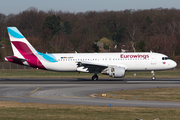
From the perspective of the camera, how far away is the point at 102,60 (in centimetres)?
4191

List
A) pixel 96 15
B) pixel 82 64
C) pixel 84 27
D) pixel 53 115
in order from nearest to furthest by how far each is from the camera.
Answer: pixel 53 115, pixel 82 64, pixel 84 27, pixel 96 15

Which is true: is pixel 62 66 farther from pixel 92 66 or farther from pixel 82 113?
pixel 82 113

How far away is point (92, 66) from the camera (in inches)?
1619

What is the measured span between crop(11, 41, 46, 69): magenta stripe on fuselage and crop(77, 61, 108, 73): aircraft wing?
20.3 ft

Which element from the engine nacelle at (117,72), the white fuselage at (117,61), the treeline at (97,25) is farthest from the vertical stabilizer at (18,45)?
the treeline at (97,25)

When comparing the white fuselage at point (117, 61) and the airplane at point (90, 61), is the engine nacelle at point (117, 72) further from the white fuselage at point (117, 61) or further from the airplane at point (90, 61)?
the white fuselage at point (117, 61)

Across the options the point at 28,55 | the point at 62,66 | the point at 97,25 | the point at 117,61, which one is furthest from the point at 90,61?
the point at 97,25

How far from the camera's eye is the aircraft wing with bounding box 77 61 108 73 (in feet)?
133

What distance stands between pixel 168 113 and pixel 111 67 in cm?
2455

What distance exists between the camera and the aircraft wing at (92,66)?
40.5 m

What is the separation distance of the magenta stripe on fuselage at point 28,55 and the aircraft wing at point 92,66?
618 cm

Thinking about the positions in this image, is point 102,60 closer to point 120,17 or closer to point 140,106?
point 140,106

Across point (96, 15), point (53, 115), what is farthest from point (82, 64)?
point (96, 15)

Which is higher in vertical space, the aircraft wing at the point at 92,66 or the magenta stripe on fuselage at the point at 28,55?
the magenta stripe on fuselage at the point at 28,55
